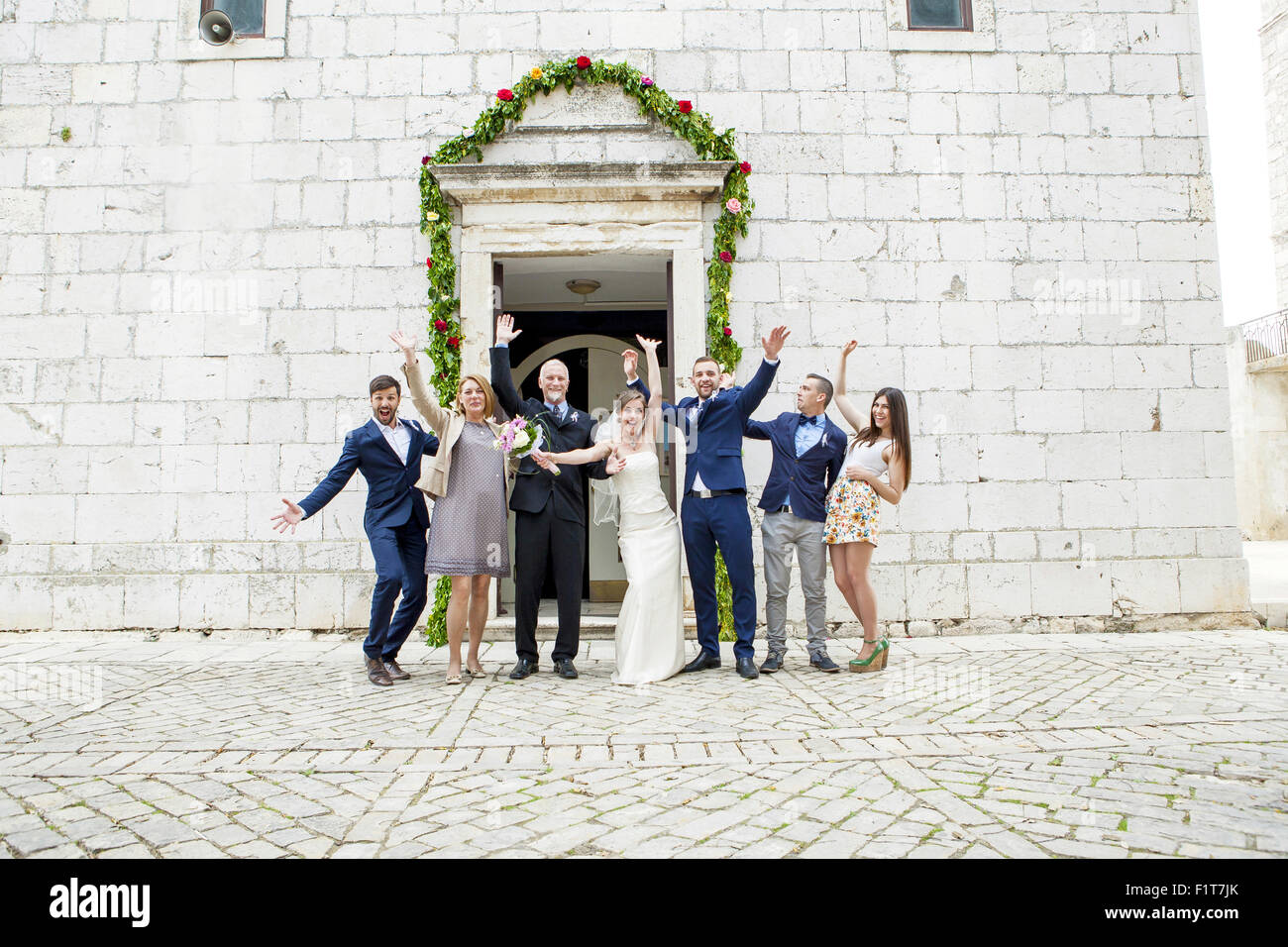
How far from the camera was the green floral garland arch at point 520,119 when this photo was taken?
663 centimetres

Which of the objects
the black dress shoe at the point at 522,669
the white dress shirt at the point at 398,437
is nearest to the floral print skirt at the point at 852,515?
the black dress shoe at the point at 522,669

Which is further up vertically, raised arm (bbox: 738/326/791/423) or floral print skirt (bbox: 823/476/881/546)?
raised arm (bbox: 738/326/791/423)

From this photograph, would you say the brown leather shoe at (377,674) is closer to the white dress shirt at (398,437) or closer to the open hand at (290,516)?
the open hand at (290,516)

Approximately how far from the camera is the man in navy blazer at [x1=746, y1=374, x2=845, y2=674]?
5324 millimetres

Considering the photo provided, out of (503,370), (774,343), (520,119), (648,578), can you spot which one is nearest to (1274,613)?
(774,343)

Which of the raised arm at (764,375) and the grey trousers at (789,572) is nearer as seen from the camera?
the raised arm at (764,375)

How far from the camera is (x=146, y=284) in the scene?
684 cm

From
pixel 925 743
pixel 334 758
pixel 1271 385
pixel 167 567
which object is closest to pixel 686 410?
pixel 925 743

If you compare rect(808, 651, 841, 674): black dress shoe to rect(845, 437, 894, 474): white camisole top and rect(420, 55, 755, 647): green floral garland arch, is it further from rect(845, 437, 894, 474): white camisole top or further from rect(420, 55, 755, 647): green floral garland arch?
rect(420, 55, 755, 647): green floral garland arch

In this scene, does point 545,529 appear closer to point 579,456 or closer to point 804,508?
point 579,456

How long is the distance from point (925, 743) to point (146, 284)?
271 inches

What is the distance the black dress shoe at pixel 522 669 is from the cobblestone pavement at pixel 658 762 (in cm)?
10

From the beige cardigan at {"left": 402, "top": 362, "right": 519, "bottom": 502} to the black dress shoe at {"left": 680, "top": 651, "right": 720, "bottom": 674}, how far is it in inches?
66.8

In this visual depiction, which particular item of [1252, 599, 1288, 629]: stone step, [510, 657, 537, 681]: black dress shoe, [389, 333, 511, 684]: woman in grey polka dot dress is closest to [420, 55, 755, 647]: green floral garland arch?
[389, 333, 511, 684]: woman in grey polka dot dress
